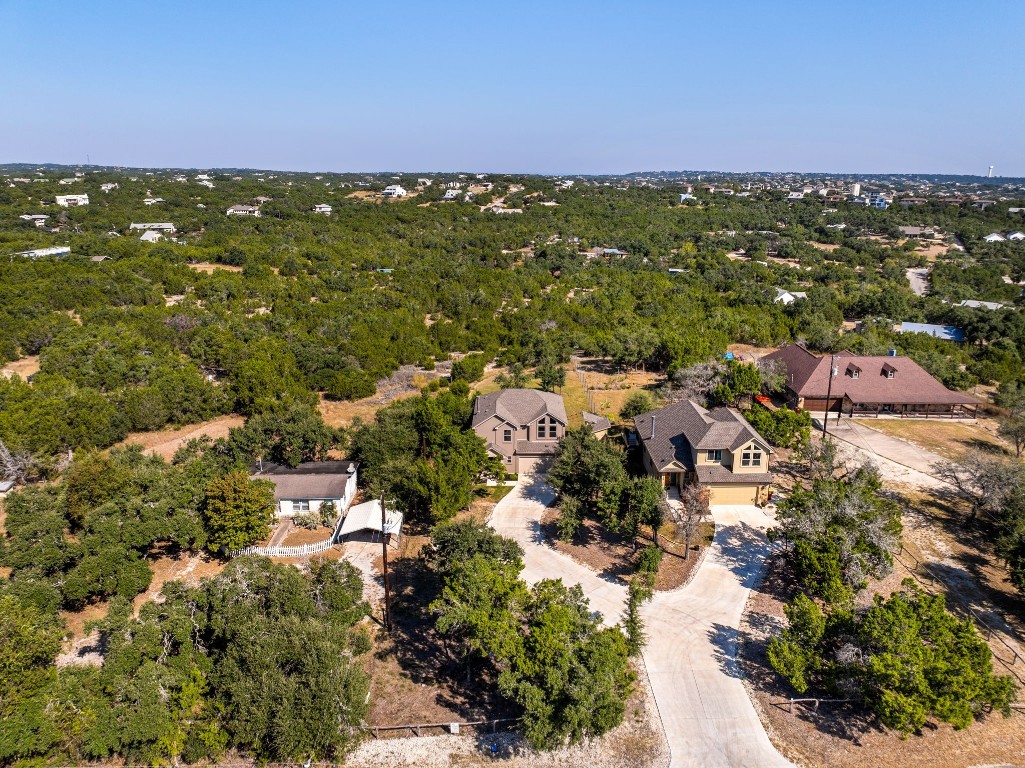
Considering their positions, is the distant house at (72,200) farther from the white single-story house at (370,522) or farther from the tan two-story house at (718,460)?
the tan two-story house at (718,460)

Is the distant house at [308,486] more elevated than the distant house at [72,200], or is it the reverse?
the distant house at [72,200]

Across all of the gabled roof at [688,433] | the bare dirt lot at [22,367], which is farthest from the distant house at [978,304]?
the bare dirt lot at [22,367]

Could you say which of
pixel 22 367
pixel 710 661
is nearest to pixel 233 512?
pixel 710 661

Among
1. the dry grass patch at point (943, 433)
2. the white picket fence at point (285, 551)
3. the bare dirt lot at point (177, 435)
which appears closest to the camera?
the white picket fence at point (285, 551)

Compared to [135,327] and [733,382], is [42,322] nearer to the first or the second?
[135,327]

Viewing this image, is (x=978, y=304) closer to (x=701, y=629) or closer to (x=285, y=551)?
(x=701, y=629)

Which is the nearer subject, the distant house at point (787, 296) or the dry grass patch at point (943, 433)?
the dry grass patch at point (943, 433)

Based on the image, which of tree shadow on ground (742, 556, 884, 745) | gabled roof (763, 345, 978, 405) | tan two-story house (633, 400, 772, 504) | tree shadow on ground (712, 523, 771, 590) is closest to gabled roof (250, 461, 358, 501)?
tan two-story house (633, 400, 772, 504)
